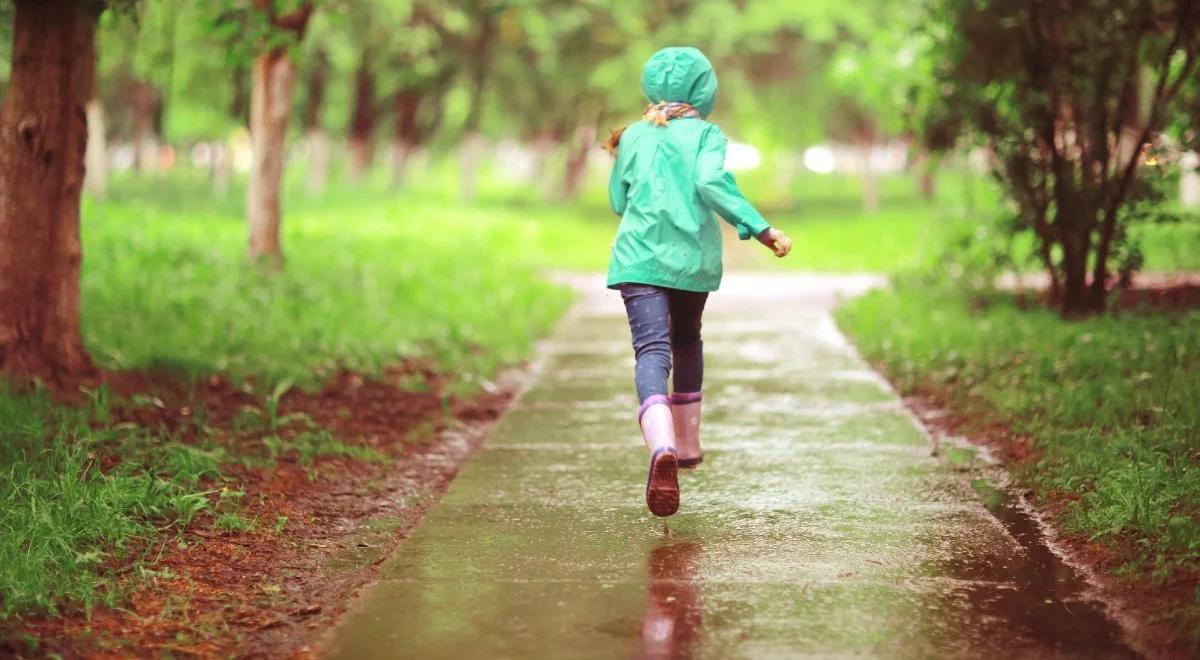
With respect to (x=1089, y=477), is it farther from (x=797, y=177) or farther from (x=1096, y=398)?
(x=797, y=177)

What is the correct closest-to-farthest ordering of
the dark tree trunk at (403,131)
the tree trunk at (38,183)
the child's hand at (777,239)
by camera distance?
the child's hand at (777,239), the tree trunk at (38,183), the dark tree trunk at (403,131)

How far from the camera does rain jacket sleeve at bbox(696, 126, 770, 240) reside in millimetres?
5164

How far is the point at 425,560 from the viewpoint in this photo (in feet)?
15.7

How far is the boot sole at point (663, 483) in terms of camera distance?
16.1 feet

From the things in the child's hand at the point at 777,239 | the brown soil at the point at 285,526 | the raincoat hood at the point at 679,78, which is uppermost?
the raincoat hood at the point at 679,78

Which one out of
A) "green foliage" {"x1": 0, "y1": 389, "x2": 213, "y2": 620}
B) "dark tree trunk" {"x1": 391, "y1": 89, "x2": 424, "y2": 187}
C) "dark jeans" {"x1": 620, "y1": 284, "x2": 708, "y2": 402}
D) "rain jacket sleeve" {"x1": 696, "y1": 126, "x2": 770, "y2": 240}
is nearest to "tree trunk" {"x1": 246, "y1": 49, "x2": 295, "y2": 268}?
"green foliage" {"x1": 0, "y1": 389, "x2": 213, "y2": 620}

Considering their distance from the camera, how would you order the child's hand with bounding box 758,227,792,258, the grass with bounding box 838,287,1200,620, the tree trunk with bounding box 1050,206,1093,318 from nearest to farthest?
the grass with bounding box 838,287,1200,620 < the child's hand with bounding box 758,227,792,258 < the tree trunk with bounding box 1050,206,1093,318

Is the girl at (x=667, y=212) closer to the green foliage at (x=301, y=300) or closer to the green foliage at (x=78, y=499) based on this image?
the green foliage at (x=78, y=499)

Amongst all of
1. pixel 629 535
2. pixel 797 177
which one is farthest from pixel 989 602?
pixel 797 177

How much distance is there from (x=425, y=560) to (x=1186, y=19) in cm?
765

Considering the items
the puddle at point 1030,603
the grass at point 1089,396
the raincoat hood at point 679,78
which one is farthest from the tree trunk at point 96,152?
the puddle at point 1030,603

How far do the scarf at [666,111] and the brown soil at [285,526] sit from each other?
6.22ft

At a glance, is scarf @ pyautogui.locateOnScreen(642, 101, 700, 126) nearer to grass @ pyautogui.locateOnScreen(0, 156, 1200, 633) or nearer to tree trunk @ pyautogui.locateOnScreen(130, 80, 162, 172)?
grass @ pyautogui.locateOnScreen(0, 156, 1200, 633)

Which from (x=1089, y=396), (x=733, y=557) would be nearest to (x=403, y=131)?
(x=1089, y=396)
